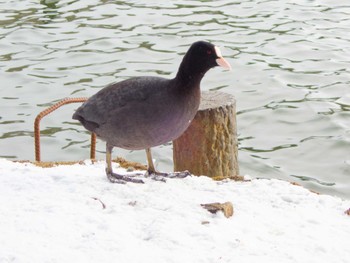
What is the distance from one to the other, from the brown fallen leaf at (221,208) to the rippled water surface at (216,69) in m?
3.52

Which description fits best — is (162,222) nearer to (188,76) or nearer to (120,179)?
(120,179)

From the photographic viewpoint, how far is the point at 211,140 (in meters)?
5.93

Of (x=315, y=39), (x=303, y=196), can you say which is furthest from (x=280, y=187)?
(x=315, y=39)

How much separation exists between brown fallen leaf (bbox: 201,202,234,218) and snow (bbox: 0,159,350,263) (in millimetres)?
33

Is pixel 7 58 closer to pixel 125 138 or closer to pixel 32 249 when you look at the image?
pixel 125 138

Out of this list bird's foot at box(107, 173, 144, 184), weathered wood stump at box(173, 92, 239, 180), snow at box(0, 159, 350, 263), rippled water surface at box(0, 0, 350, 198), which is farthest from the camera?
rippled water surface at box(0, 0, 350, 198)

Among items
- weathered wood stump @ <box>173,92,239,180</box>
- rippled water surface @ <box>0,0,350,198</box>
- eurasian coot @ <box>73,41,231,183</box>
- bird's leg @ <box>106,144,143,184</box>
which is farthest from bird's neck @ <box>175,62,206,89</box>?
rippled water surface @ <box>0,0,350,198</box>

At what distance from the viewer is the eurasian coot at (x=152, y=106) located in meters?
4.77

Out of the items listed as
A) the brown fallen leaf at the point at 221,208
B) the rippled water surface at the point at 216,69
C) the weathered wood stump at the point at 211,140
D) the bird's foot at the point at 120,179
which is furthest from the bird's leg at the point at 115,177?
the rippled water surface at the point at 216,69

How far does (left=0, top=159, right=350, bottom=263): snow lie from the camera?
4035 mm

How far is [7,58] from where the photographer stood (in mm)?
11820

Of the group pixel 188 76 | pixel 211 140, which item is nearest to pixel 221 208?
pixel 188 76

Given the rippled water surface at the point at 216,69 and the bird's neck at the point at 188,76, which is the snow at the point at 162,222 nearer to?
the bird's neck at the point at 188,76

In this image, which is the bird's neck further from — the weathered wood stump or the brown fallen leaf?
the weathered wood stump
